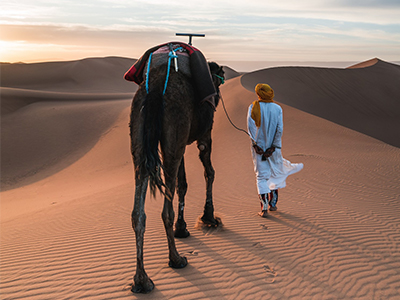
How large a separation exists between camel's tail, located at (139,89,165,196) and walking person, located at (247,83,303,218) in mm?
2606

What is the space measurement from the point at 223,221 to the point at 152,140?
2.89 meters

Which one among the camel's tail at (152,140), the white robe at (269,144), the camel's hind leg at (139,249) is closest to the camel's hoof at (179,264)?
the camel's hind leg at (139,249)

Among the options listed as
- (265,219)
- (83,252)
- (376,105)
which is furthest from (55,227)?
(376,105)

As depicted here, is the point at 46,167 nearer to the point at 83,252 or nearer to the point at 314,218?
the point at 83,252

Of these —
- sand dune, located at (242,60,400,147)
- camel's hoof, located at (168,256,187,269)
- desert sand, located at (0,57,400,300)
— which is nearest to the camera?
desert sand, located at (0,57,400,300)

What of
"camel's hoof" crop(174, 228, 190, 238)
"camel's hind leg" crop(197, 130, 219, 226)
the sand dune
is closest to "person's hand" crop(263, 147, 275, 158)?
"camel's hind leg" crop(197, 130, 219, 226)

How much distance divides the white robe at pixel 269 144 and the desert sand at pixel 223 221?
744 millimetres

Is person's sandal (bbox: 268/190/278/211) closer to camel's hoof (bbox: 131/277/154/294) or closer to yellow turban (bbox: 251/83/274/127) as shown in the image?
yellow turban (bbox: 251/83/274/127)

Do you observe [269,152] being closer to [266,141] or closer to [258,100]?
[266,141]

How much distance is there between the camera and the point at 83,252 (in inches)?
200

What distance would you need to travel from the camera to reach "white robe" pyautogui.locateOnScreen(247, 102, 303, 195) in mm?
6207

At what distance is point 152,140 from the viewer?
4.08 metres

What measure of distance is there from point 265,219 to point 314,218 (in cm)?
95

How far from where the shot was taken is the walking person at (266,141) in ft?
20.4
